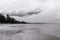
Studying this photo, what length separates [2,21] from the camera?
145 m

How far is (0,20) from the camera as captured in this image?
5591 inches

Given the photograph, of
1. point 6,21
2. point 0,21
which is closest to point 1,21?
point 0,21

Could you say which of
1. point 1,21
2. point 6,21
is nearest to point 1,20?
point 1,21

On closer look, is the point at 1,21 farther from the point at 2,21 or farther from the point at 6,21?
the point at 6,21

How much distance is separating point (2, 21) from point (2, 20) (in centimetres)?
179

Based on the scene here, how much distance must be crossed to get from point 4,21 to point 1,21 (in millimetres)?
8863

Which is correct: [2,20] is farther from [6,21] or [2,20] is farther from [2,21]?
[6,21]

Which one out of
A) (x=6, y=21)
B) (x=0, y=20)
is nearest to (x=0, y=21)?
(x=0, y=20)

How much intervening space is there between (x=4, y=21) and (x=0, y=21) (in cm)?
1065

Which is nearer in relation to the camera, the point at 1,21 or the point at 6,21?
the point at 1,21

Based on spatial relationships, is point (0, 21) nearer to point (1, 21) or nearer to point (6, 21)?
point (1, 21)

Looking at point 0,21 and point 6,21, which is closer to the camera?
point 0,21

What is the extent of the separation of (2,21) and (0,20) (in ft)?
14.5

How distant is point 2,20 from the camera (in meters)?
146
